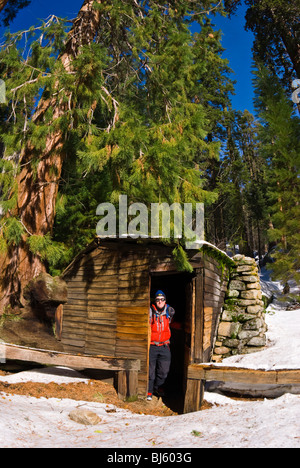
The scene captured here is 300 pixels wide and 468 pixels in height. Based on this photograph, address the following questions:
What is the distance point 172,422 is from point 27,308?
4607 mm

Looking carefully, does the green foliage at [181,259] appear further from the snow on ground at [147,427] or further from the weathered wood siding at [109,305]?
the snow on ground at [147,427]

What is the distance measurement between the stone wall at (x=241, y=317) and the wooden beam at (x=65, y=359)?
3582 mm

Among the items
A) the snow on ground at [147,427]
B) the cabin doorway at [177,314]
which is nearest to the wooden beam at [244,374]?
the snow on ground at [147,427]

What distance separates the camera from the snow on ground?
11.5 feet

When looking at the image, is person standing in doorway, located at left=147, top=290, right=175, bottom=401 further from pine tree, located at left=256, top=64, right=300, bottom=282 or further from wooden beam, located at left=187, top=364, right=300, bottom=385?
pine tree, located at left=256, top=64, right=300, bottom=282

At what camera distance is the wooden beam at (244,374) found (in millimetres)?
5219

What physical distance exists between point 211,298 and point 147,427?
4175 millimetres

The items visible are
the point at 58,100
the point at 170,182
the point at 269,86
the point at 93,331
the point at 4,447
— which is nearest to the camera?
the point at 4,447

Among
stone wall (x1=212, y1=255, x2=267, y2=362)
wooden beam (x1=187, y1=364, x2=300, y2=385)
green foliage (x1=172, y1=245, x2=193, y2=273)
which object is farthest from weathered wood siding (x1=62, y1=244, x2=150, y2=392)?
stone wall (x1=212, y1=255, x2=267, y2=362)

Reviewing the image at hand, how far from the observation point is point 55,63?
25.1 feet

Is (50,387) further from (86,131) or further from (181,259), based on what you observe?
(86,131)

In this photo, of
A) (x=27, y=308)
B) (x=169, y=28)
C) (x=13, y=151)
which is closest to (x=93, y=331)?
(x=27, y=308)

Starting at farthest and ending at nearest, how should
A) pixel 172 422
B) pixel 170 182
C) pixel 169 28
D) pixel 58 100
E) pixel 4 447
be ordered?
pixel 169 28
pixel 58 100
pixel 170 182
pixel 172 422
pixel 4 447

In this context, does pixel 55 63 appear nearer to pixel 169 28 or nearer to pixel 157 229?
pixel 169 28
